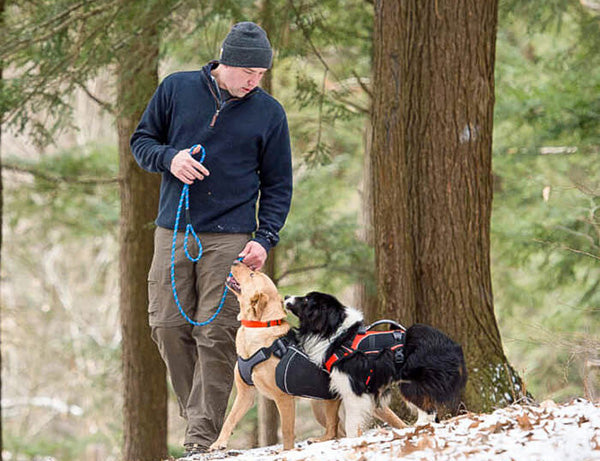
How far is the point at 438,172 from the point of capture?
603 cm

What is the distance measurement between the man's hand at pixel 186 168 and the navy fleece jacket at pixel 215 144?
0.23 meters

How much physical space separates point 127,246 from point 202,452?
14.1 ft

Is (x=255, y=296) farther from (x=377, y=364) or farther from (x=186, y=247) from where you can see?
(x=377, y=364)

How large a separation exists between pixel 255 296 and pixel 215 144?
1080 millimetres

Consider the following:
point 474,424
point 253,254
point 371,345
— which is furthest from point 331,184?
point 474,424

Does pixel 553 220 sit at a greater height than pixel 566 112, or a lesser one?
lesser

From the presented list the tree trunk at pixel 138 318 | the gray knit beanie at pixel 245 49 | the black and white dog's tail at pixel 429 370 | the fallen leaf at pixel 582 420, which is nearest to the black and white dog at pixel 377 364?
the black and white dog's tail at pixel 429 370

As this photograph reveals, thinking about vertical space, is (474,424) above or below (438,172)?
below

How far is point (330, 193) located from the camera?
46.9ft

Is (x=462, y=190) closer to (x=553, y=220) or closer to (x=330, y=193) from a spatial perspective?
(x=553, y=220)

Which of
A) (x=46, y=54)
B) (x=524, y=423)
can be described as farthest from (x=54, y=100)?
(x=524, y=423)

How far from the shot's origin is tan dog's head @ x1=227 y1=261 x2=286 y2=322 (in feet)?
16.0

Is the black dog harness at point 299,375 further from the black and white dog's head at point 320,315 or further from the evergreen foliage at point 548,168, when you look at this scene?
the evergreen foliage at point 548,168

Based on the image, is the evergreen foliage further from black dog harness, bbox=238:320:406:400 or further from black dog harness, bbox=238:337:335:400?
black dog harness, bbox=238:337:335:400
